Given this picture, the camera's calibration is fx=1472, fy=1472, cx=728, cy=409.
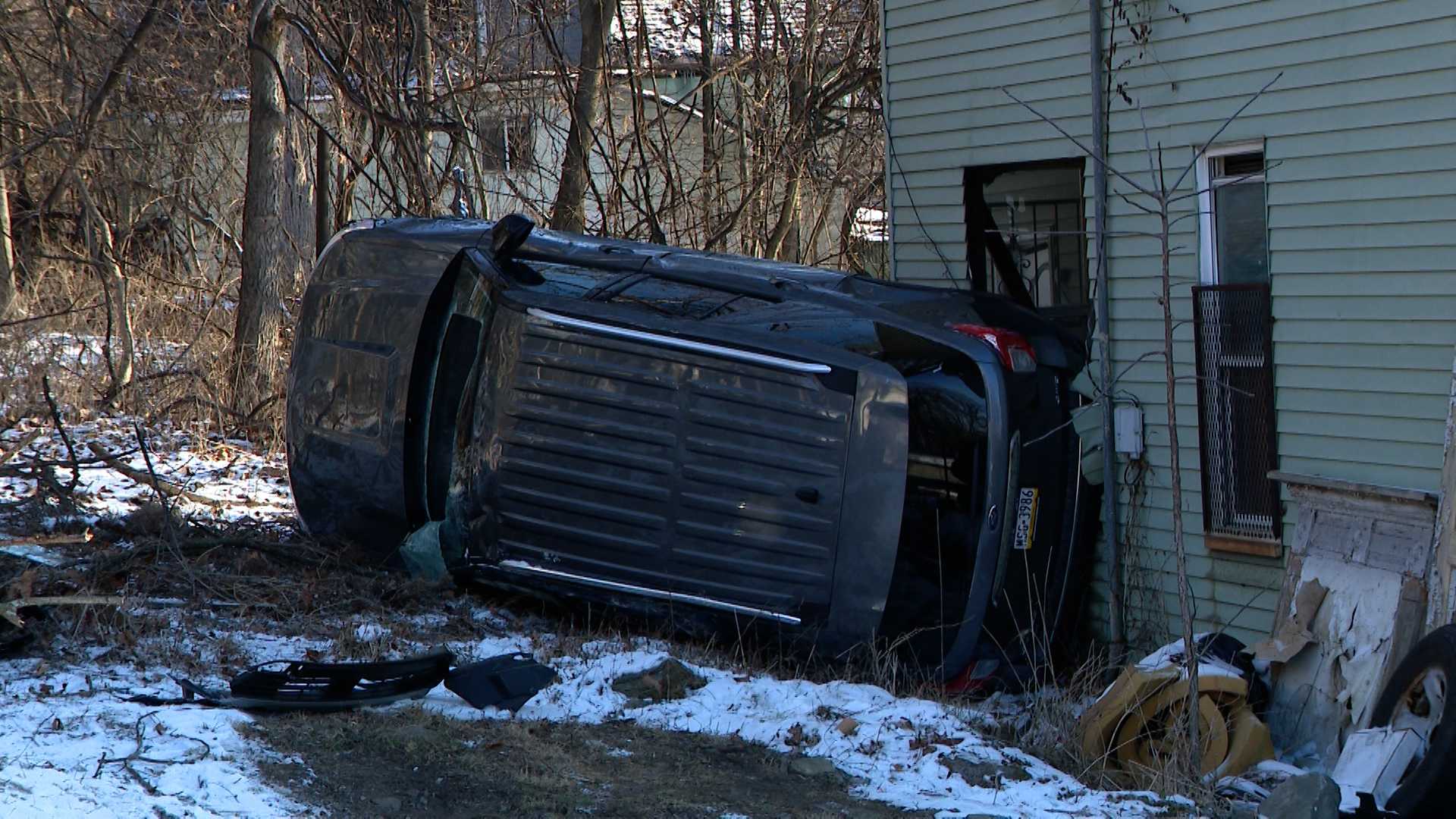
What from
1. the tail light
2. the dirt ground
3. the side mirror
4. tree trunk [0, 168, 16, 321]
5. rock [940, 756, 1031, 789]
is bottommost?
rock [940, 756, 1031, 789]

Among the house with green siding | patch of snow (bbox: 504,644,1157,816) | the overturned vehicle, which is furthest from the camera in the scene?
the house with green siding

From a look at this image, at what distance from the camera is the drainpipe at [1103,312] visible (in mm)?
8188

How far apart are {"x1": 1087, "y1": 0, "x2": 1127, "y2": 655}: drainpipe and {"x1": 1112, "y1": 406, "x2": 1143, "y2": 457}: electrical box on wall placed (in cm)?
6

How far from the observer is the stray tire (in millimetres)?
5117

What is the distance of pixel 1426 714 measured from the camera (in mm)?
5602

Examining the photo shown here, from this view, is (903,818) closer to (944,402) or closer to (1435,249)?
(944,402)

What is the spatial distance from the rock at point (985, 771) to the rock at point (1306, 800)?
0.83 m

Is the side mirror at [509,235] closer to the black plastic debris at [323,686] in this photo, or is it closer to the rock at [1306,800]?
the black plastic debris at [323,686]

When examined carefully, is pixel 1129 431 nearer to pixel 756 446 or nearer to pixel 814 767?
pixel 756 446

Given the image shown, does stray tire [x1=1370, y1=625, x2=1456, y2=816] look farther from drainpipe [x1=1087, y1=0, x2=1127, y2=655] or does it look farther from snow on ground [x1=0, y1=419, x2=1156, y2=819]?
drainpipe [x1=1087, y1=0, x2=1127, y2=655]

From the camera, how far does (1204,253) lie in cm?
795

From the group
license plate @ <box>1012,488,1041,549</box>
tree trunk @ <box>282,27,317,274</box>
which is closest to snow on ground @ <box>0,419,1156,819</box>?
license plate @ <box>1012,488,1041,549</box>

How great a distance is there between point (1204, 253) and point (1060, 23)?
1.76 meters

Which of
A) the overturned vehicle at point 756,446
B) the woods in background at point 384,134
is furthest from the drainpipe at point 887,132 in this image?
the woods in background at point 384,134
